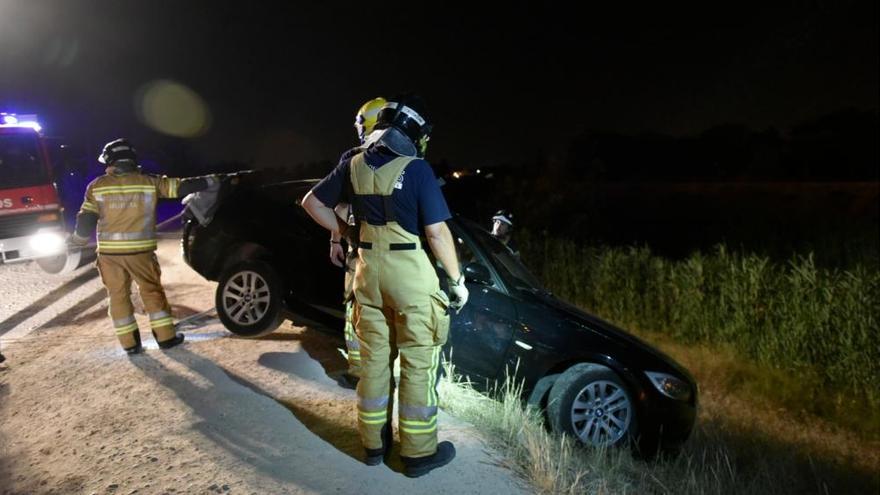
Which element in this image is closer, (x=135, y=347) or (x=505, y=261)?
(x=505, y=261)

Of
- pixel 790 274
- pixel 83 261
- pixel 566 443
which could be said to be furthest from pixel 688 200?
pixel 566 443

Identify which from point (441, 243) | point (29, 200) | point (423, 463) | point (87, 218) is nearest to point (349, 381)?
point (423, 463)

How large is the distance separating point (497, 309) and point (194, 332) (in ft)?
10.0

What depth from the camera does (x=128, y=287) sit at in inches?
201

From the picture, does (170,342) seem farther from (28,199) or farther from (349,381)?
(28,199)

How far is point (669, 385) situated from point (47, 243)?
8374mm

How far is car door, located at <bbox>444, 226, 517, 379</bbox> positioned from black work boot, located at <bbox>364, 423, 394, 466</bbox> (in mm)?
1199

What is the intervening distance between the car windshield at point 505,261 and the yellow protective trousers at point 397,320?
1.59 metres

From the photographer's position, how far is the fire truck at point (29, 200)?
28.7 feet

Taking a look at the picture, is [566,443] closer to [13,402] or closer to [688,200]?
[13,402]

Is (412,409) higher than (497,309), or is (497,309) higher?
(497,309)

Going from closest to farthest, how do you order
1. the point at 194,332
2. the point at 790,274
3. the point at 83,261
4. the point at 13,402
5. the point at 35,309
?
1. the point at 13,402
2. the point at 194,332
3. the point at 35,309
4. the point at 790,274
5. the point at 83,261

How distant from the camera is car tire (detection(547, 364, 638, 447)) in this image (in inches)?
172

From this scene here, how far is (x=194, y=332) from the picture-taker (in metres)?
5.92
